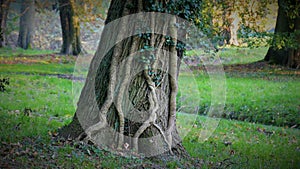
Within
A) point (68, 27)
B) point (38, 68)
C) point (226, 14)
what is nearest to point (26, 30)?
point (68, 27)

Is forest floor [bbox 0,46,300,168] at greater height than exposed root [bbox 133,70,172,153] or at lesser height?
lesser

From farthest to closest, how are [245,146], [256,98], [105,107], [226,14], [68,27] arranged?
[68,27], [256,98], [226,14], [245,146], [105,107]

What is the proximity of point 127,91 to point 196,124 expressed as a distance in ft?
13.4

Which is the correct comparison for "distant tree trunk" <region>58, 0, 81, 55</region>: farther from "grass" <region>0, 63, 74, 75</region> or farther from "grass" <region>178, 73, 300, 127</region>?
"grass" <region>178, 73, 300, 127</region>

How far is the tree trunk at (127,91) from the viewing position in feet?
19.8

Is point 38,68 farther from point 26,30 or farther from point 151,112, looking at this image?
point 26,30

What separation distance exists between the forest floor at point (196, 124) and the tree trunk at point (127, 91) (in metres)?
0.33

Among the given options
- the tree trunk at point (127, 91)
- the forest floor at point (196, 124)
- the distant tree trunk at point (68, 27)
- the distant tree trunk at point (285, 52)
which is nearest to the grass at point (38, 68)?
the forest floor at point (196, 124)

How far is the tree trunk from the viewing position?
19.8 ft

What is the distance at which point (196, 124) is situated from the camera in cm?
983

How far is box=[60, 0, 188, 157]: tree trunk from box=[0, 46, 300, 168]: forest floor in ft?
1.10

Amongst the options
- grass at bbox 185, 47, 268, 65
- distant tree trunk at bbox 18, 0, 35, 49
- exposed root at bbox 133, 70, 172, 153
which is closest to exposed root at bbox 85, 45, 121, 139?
exposed root at bbox 133, 70, 172, 153

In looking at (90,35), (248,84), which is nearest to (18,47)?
(90,35)

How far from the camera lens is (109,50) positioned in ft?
20.2
